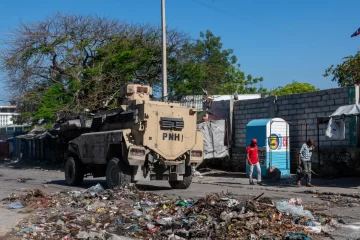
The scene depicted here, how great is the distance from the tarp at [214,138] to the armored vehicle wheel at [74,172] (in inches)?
250

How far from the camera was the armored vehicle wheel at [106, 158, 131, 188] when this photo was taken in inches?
557

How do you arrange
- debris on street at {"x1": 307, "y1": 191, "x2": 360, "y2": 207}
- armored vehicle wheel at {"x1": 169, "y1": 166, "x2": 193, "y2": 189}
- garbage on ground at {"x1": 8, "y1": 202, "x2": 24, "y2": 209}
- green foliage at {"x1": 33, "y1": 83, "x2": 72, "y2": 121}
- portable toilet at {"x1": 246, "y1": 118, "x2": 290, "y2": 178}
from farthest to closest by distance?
green foliage at {"x1": 33, "y1": 83, "x2": 72, "y2": 121}
portable toilet at {"x1": 246, "y1": 118, "x2": 290, "y2": 178}
armored vehicle wheel at {"x1": 169, "y1": 166, "x2": 193, "y2": 189}
garbage on ground at {"x1": 8, "y1": 202, "x2": 24, "y2": 209}
debris on street at {"x1": 307, "y1": 191, "x2": 360, "y2": 207}

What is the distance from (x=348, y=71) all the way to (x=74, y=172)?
55.9ft

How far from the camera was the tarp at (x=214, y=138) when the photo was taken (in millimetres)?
21844

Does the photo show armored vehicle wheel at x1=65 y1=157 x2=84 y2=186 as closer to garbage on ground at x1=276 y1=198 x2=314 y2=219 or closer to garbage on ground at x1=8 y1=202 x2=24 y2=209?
garbage on ground at x1=8 y1=202 x2=24 y2=209

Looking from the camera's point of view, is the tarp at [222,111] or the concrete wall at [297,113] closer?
the concrete wall at [297,113]

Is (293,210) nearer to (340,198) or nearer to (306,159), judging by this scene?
(340,198)

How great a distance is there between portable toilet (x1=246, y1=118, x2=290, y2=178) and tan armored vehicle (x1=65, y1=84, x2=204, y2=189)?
4.02m

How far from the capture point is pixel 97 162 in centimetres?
1562

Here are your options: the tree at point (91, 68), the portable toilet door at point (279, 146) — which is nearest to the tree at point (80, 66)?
the tree at point (91, 68)

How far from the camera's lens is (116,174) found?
47.3 ft

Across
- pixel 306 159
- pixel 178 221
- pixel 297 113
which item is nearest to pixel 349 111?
pixel 306 159

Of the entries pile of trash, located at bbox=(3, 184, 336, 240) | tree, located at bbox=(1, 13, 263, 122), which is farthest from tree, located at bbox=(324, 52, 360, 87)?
pile of trash, located at bbox=(3, 184, 336, 240)

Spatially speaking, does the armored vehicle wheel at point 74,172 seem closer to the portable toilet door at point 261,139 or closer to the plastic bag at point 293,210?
the portable toilet door at point 261,139
